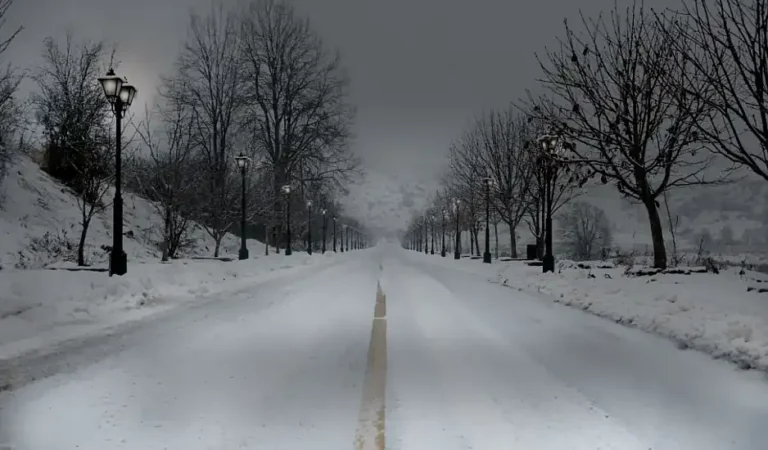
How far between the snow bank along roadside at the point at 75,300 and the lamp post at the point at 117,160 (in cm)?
60

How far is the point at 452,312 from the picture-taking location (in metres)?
10.5

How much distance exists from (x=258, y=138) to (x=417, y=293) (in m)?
24.5

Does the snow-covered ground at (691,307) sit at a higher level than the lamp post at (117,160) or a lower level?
lower

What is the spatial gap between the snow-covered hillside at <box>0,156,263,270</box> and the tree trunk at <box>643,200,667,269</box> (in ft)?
72.0

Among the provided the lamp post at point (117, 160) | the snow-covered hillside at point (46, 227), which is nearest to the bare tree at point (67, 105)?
the snow-covered hillside at point (46, 227)

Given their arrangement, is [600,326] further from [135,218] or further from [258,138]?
[135,218]

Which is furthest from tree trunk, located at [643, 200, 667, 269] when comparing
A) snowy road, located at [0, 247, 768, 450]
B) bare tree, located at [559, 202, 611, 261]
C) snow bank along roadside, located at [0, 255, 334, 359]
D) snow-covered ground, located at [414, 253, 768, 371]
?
bare tree, located at [559, 202, 611, 261]

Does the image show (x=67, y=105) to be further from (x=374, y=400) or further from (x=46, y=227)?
(x=374, y=400)

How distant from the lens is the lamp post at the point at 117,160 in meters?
13.4

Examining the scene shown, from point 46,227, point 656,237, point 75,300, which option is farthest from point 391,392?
point 46,227

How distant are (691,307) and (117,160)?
45.1ft

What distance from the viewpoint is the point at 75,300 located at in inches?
388

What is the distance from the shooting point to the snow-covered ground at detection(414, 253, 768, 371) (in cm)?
663

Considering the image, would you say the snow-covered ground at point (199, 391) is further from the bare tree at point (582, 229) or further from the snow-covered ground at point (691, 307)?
the bare tree at point (582, 229)
